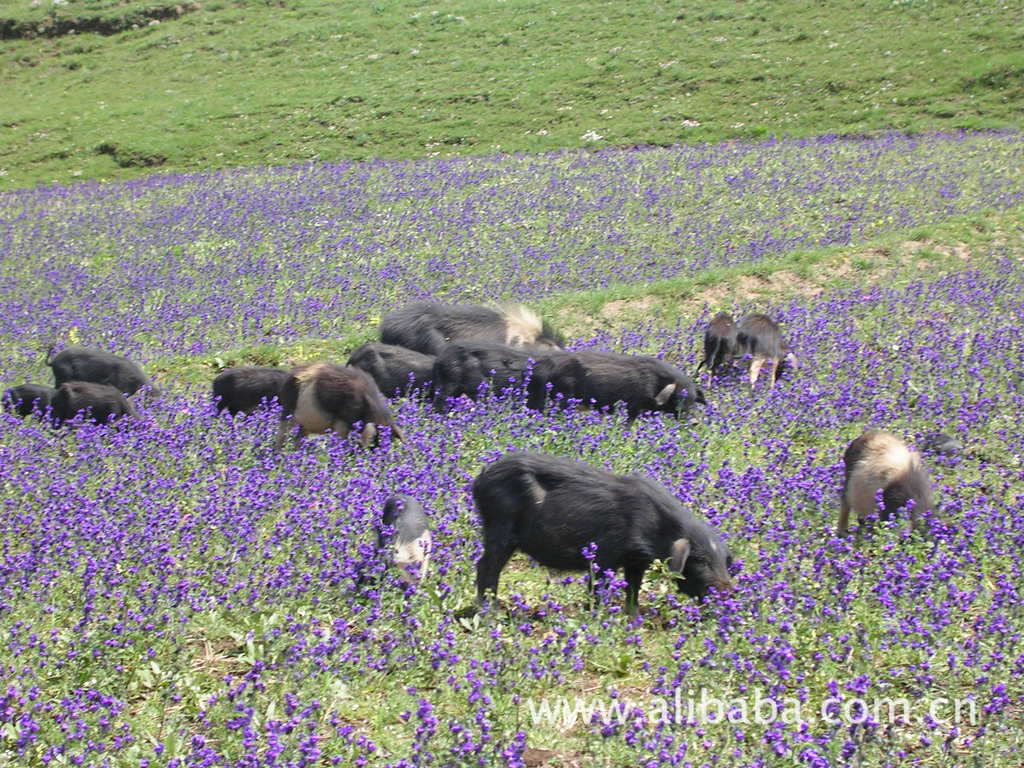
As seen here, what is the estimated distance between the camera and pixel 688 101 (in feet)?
112

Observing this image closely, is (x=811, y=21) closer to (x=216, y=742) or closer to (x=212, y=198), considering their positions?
(x=212, y=198)

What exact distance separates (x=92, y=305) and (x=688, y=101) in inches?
887

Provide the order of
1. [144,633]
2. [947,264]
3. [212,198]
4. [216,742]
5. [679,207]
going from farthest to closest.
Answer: [212,198] < [679,207] < [947,264] < [144,633] < [216,742]

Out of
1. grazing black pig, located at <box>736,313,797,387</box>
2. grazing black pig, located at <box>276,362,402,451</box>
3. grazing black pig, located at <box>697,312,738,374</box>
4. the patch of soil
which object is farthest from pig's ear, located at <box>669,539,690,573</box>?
the patch of soil

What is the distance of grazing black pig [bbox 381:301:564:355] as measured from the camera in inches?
480

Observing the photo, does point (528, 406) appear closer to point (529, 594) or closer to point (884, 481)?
point (529, 594)

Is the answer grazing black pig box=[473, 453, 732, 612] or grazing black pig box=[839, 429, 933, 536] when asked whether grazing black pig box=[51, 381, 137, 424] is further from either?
grazing black pig box=[839, 429, 933, 536]

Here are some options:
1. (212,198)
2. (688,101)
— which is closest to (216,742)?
(212,198)

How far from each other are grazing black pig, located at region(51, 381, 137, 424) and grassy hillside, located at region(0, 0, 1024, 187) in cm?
2188

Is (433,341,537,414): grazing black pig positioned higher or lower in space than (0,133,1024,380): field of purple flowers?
higher

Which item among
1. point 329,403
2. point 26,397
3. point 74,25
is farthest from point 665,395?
point 74,25

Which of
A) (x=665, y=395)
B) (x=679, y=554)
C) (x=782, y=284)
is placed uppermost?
(x=679, y=554)

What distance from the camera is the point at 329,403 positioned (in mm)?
9586

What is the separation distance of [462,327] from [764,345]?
341 centimetres
